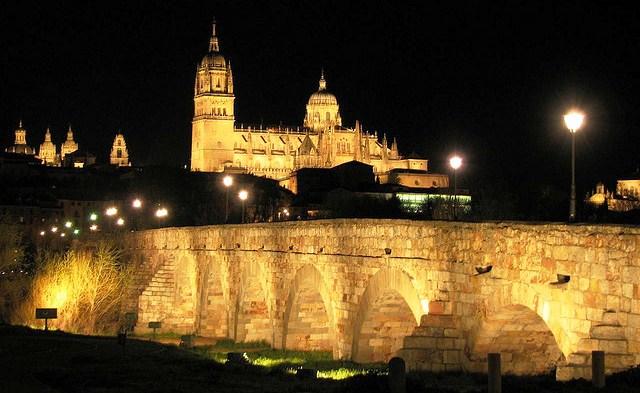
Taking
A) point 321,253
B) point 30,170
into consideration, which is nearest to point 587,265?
point 321,253

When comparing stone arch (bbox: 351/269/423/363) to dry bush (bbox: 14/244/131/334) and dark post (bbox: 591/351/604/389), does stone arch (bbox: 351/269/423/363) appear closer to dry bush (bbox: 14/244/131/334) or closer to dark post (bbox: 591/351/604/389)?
dark post (bbox: 591/351/604/389)

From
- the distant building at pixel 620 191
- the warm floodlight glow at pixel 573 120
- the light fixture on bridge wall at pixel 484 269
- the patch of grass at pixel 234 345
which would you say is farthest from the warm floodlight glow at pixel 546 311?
the distant building at pixel 620 191

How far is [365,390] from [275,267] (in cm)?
1613

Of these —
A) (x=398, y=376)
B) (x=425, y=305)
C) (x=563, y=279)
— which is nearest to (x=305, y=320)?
(x=425, y=305)

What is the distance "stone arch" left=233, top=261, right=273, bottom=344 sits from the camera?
35.7 meters

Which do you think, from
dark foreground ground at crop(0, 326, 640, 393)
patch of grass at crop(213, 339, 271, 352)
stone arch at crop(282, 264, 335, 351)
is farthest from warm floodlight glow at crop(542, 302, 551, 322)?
patch of grass at crop(213, 339, 271, 352)

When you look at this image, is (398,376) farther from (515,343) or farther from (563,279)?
(515,343)

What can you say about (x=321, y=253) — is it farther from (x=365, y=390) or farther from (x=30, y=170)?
(x=30, y=170)

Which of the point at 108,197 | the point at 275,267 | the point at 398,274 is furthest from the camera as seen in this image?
the point at 108,197

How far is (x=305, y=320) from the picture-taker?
3170cm

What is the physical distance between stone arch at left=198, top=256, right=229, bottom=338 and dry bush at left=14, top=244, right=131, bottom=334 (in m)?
4.41

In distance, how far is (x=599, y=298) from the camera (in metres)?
16.1

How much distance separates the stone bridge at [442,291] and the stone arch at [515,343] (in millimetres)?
23

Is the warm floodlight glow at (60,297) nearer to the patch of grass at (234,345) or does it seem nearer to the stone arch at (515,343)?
the patch of grass at (234,345)
